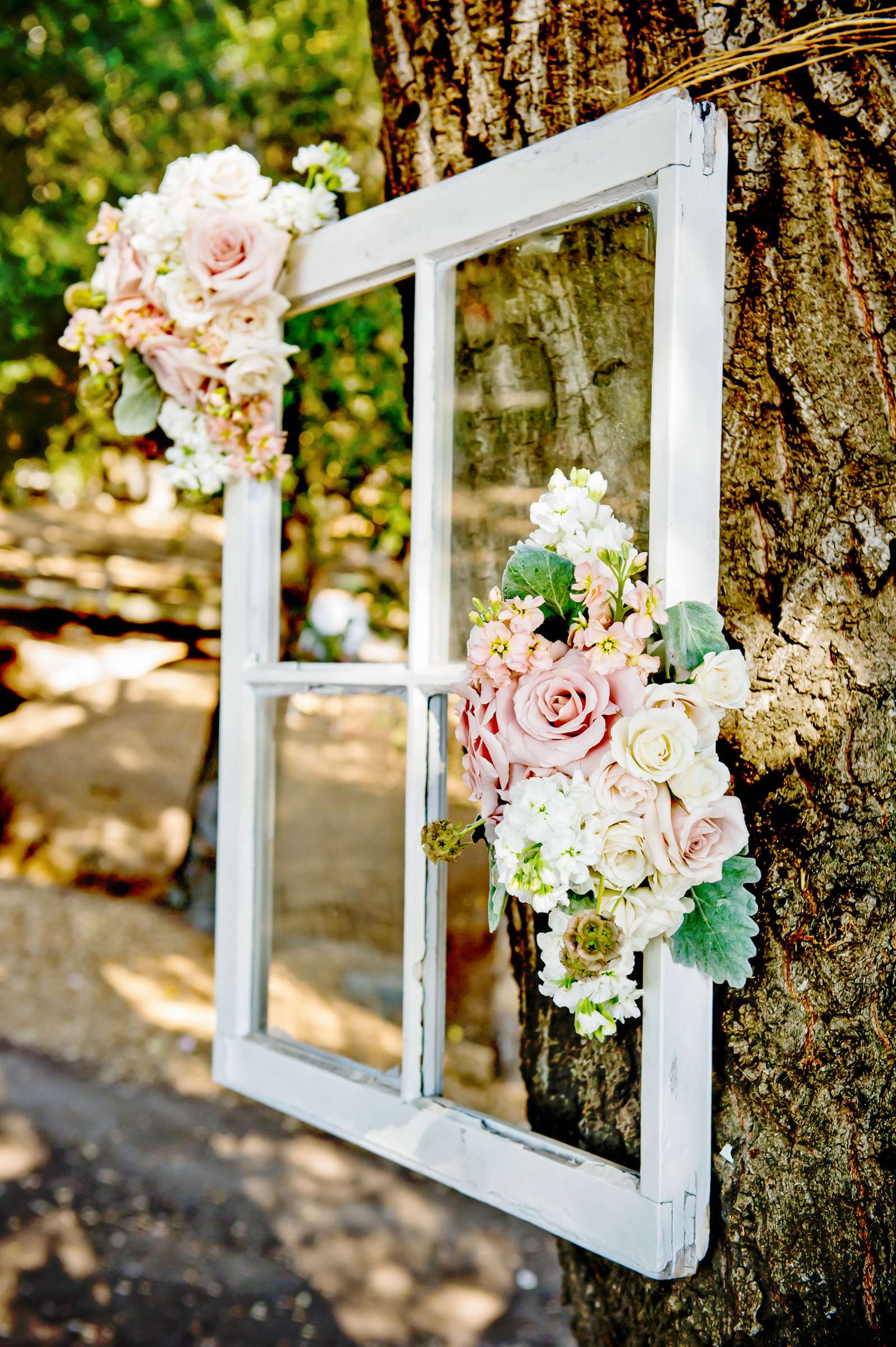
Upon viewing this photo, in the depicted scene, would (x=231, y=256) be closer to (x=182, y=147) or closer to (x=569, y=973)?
(x=569, y=973)

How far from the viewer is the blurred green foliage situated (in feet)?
9.72

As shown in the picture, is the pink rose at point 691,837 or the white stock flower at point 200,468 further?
the white stock flower at point 200,468

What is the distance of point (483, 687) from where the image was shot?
Answer: 914mm

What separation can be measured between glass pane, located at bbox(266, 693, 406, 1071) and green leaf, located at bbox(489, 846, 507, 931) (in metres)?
0.32

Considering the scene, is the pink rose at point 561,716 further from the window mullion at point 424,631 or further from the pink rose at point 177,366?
the pink rose at point 177,366

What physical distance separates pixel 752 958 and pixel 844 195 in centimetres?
83

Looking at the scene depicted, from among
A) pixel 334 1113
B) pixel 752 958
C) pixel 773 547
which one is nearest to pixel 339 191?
pixel 773 547

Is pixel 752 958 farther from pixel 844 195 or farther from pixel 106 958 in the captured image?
pixel 106 958

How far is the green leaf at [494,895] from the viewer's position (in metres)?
0.92

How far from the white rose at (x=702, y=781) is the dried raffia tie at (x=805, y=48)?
67cm

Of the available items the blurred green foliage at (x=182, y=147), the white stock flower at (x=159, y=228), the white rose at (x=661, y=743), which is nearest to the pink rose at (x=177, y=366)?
the white stock flower at (x=159, y=228)

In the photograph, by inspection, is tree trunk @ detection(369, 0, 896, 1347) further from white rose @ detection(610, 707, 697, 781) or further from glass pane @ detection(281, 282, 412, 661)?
glass pane @ detection(281, 282, 412, 661)

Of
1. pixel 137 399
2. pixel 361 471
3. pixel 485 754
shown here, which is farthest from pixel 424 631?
pixel 361 471

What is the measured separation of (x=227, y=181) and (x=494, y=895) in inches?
39.6
